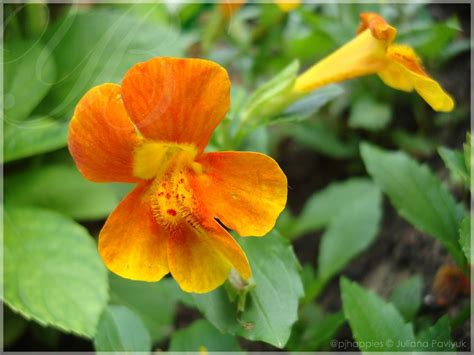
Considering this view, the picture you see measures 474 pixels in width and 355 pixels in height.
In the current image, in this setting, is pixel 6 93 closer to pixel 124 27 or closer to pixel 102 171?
pixel 124 27

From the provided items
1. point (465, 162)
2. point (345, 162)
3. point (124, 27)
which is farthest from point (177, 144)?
point (345, 162)

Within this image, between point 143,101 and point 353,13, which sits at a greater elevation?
point 143,101

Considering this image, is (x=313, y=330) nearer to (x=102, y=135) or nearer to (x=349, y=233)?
(x=349, y=233)

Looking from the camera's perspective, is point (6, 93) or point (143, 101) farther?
point (6, 93)

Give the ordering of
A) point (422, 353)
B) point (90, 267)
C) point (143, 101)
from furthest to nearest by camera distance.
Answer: point (90, 267)
point (422, 353)
point (143, 101)

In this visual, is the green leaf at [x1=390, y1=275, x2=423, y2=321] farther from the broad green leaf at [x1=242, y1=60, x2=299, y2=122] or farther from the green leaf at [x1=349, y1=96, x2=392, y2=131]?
the green leaf at [x1=349, y1=96, x2=392, y2=131]

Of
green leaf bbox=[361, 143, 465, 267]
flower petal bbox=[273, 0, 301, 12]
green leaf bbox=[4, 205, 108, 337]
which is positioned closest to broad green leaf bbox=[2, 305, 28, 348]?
green leaf bbox=[4, 205, 108, 337]

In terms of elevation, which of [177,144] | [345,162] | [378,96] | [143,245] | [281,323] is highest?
[177,144]

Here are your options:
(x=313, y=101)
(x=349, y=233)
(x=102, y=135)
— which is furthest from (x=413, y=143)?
(x=102, y=135)
